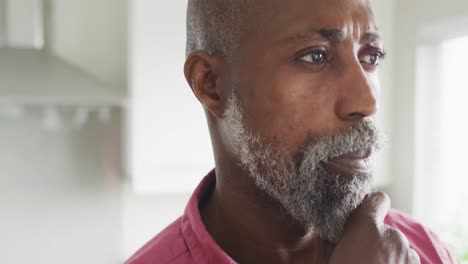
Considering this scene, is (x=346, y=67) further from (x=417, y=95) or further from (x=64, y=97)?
(x=417, y=95)

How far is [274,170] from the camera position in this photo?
0.65 m

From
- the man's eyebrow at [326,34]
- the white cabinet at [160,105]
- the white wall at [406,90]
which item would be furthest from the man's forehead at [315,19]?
the white wall at [406,90]

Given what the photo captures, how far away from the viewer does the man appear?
60 cm

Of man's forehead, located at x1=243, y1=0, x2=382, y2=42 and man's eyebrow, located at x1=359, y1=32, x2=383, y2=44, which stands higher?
man's forehead, located at x1=243, y1=0, x2=382, y2=42

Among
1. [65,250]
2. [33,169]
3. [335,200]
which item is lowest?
[65,250]

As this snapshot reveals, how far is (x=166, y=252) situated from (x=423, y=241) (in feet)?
1.47

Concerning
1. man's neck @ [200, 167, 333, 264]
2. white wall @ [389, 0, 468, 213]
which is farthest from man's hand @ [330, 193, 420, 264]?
white wall @ [389, 0, 468, 213]

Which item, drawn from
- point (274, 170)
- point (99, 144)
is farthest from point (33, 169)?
point (274, 170)

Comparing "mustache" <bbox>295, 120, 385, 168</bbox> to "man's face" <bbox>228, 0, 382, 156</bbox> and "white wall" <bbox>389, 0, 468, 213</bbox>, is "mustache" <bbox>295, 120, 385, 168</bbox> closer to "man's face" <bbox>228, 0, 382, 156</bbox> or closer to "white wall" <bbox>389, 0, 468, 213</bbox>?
"man's face" <bbox>228, 0, 382, 156</bbox>

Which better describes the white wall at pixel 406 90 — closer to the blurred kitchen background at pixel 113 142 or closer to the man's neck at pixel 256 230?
the blurred kitchen background at pixel 113 142

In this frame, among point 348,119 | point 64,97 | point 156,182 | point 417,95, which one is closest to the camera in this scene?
point 348,119

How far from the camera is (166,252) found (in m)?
0.72

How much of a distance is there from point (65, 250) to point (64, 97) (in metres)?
0.69

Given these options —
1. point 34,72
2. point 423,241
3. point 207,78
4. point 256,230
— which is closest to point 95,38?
point 34,72
